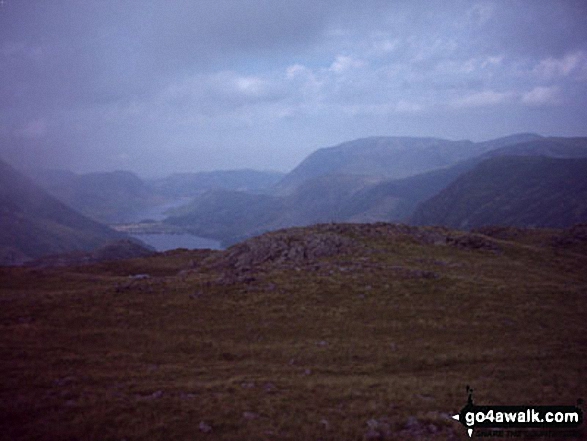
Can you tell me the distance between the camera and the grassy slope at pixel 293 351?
58.0ft

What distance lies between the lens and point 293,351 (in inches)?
1086

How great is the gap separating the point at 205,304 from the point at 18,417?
Answer: 20870mm

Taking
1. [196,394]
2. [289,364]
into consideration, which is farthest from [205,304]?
[196,394]

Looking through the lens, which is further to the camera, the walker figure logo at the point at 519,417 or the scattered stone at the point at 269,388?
the scattered stone at the point at 269,388

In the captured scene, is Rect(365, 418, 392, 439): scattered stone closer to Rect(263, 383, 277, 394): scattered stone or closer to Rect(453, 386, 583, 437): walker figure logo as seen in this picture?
Rect(453, 386, 583, 437): walker figure logo

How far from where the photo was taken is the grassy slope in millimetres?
17672

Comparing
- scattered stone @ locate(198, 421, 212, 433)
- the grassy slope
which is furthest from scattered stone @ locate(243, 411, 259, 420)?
scattered stone @ locate(198, 421, 212, 433)

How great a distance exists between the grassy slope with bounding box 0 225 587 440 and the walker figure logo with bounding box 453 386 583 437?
73 cm

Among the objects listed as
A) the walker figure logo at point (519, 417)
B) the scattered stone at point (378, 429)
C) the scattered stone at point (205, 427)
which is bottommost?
the walker figure logo at point (519, 417)

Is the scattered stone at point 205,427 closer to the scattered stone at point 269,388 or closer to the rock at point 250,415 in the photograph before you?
the rock at point 250,415

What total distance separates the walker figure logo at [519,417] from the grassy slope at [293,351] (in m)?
0.73

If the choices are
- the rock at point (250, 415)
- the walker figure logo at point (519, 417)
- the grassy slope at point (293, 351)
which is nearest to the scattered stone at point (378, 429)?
the grassy slope at point (293, 351)

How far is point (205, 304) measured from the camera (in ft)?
124

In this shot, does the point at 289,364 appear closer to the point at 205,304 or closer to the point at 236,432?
the point at 236,432
